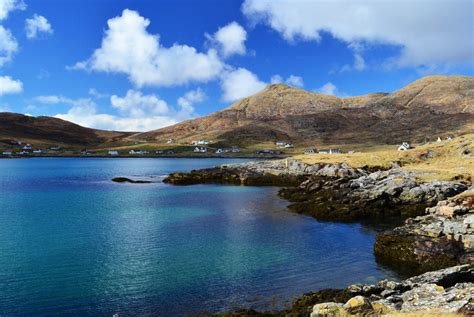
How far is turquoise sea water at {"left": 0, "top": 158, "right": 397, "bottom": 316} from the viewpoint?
1152 inches

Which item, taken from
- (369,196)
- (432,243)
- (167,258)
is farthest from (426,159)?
(167,258)

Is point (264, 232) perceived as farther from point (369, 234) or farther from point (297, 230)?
point (369, 234)

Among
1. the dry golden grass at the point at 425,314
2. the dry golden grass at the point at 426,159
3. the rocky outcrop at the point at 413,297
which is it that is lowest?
the rocky outcrop at the point at 413,297

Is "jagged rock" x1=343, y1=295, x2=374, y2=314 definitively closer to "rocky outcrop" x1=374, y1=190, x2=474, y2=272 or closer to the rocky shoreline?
the rocky shoreline

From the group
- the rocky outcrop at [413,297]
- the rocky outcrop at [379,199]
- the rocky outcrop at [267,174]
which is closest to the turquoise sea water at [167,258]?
the rocky outcrop at [379,199]

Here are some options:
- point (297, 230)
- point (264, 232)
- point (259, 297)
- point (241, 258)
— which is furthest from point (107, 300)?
point (297, 230)

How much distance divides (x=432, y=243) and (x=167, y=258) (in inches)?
1009

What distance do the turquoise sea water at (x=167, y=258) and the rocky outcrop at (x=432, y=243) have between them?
2.33 meters

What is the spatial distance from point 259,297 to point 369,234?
84.9 ft

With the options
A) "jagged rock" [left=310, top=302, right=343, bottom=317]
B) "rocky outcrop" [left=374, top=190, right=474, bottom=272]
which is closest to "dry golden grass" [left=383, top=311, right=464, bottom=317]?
"jagged rock" [left=310, top=302, right=343, bottom=317]

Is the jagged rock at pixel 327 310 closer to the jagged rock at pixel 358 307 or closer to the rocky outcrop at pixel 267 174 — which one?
the jagged rock at pixel 358 307

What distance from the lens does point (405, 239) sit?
40531mm

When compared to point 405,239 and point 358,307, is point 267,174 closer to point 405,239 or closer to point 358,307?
point 405,239

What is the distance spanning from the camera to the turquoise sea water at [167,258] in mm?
29266
